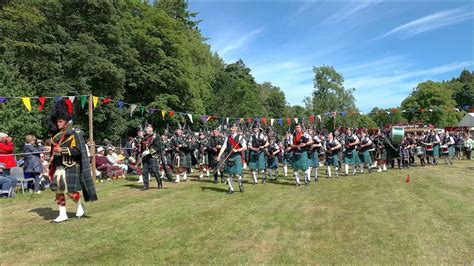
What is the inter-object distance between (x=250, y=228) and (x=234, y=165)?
423 cm

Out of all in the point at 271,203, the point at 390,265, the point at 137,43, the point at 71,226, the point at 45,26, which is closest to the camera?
the point at 390,265

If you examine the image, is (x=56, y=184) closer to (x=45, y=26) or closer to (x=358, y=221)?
(x=358, y=221)

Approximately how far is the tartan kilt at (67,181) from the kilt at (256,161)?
7113 mm

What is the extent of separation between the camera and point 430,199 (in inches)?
368


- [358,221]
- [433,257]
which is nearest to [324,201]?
[358,221]

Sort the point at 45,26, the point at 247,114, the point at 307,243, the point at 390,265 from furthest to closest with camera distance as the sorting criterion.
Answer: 1. the point at 247,114
2. the point at 45,26
3. the point at 307,243
4. the point at 390,265

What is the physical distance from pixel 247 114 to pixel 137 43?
74.1 ft

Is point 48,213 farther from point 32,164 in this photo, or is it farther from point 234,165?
point 234,165

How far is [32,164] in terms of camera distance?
11.5 meters

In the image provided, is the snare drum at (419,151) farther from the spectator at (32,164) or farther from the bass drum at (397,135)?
the spectator at (32,164)

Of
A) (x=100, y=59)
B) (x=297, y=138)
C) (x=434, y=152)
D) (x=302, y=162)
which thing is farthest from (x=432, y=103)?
(x=302, y=162)

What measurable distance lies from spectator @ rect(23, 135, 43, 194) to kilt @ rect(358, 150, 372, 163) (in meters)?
13.1

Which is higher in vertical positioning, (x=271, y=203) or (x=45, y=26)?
(x=45, y=26)

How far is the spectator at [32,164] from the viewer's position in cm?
1152
